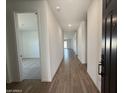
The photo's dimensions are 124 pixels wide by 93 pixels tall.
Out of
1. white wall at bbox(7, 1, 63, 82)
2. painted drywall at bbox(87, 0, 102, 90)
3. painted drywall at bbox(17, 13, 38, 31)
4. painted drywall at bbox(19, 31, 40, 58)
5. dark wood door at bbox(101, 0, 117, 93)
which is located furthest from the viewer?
painted drywall at bbox(19, 31, 40, 58)

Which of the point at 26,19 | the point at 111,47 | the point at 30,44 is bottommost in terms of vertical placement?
the point at 111,47

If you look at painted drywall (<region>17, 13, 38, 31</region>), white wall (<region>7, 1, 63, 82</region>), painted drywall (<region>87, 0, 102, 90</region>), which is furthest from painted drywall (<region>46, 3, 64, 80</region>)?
painted drywall (<region>87, 0, 102, 90</region>)

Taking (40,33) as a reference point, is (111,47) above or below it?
below

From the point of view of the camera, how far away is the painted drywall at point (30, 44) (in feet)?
29.9

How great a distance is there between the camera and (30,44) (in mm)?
9148

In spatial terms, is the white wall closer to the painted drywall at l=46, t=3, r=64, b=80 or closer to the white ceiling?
the painted drywall at l=46, t=3, r=64, b=80

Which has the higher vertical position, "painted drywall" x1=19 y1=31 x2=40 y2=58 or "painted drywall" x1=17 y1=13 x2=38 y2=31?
"painted drywall" x1=17 y1=13 x2=38 y2=31

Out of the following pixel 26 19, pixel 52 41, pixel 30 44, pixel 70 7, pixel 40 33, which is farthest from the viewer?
pixel 30 44

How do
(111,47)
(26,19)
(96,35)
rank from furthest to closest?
(26,19), (96,35), (111,47)

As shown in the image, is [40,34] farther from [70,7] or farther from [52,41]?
[70,7]

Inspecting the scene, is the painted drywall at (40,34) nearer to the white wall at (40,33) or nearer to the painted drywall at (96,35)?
the white wall at (40,33)

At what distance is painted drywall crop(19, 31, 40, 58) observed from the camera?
912cm

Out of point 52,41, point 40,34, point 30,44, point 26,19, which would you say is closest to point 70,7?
point 52,41

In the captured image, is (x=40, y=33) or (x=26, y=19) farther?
(x=26, y=19)
